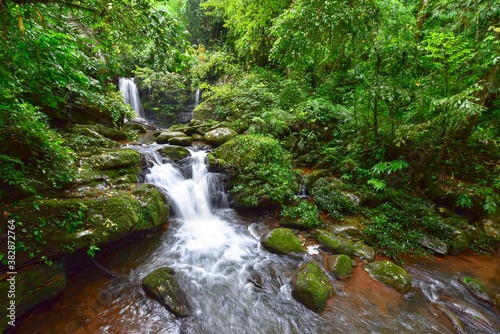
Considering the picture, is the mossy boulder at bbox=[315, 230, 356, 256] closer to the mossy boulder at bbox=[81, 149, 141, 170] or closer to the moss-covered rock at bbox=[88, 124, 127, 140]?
the mossy boulder at bbox=[81, 149, 141, 170]

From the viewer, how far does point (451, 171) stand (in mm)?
5672

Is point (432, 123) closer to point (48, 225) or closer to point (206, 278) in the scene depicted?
point (206, 278)

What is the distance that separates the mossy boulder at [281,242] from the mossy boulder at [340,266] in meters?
0.71

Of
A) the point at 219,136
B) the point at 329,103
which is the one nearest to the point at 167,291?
the point at 219,136

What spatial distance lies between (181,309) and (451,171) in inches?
284

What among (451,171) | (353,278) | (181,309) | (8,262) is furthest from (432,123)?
(8,262)

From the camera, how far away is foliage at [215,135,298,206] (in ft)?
20.5

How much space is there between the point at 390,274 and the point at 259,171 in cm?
399

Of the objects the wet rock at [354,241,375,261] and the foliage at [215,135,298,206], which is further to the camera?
the foliage at [215,135,298,206]

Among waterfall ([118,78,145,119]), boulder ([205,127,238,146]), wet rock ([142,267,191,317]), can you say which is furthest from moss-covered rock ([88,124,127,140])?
waterfall ([118,78,145,119])

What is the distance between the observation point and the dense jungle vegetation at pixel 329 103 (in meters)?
2.54

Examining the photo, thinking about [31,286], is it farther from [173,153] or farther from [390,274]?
[390,274]

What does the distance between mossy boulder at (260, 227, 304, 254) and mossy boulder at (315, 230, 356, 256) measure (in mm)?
578

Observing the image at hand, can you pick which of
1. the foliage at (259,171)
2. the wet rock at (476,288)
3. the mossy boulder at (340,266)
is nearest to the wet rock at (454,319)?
the wet rock at (476,288)
